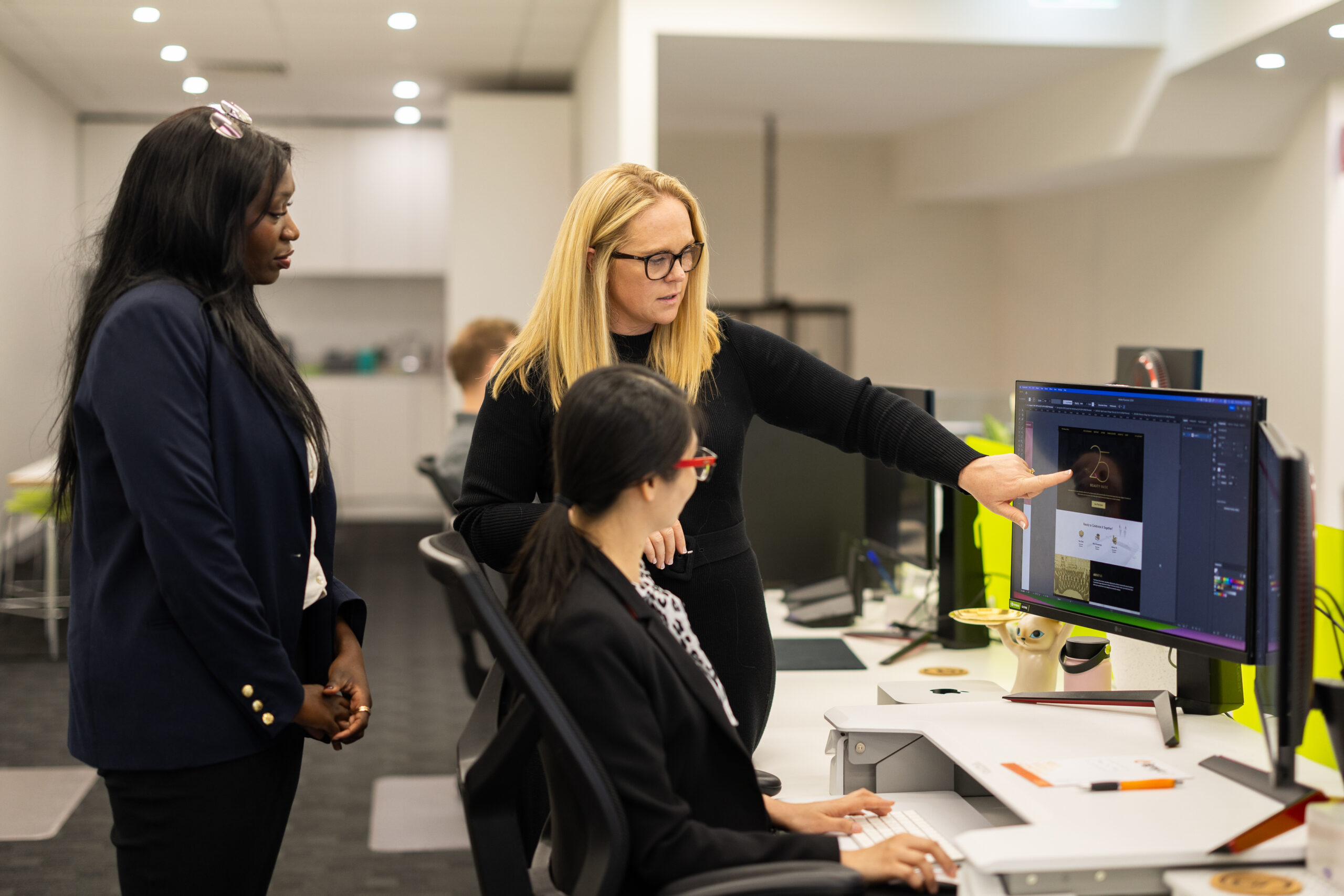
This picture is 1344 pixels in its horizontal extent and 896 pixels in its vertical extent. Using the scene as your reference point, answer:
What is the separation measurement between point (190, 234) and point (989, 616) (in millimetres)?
1331

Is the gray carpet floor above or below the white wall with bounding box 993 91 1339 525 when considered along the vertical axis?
below

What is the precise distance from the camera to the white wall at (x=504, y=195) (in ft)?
22.5

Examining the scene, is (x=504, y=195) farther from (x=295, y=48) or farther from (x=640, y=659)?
(x=640, y=659)

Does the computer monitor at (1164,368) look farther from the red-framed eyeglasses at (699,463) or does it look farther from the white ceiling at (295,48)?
the white ceiling at (295,48)

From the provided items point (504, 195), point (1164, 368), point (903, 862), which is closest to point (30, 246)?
point (504, 195)

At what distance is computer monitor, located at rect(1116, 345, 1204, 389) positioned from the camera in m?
2.93

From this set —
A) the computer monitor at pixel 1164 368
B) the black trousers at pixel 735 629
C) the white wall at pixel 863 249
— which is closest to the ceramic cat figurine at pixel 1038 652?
the black trousers at pixel 735 629

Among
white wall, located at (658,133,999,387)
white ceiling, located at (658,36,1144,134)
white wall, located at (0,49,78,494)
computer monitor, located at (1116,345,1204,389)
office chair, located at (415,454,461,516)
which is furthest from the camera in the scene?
white wall, located at (658,133,999,387)

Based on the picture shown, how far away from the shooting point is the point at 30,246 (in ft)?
22.4

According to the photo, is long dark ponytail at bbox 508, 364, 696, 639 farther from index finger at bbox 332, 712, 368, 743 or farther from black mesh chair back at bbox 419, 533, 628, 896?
index finger at bbox 332, 712, 368, 743

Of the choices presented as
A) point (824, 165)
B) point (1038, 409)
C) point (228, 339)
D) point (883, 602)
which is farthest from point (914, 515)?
point (824, 165)

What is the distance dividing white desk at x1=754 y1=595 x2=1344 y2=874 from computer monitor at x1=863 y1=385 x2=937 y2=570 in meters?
0.45

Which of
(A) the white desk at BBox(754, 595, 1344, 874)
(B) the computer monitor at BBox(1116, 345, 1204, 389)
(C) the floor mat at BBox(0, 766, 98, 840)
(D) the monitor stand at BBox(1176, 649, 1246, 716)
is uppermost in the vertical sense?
(B) the computer monitor at BBox(1116, 345, 1204, 389)

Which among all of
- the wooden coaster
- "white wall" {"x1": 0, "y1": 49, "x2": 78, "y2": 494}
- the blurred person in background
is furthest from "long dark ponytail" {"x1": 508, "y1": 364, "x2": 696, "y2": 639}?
"white wall" {"x1": 0, "y1": 49, "x2": 78, "y2": 494}
